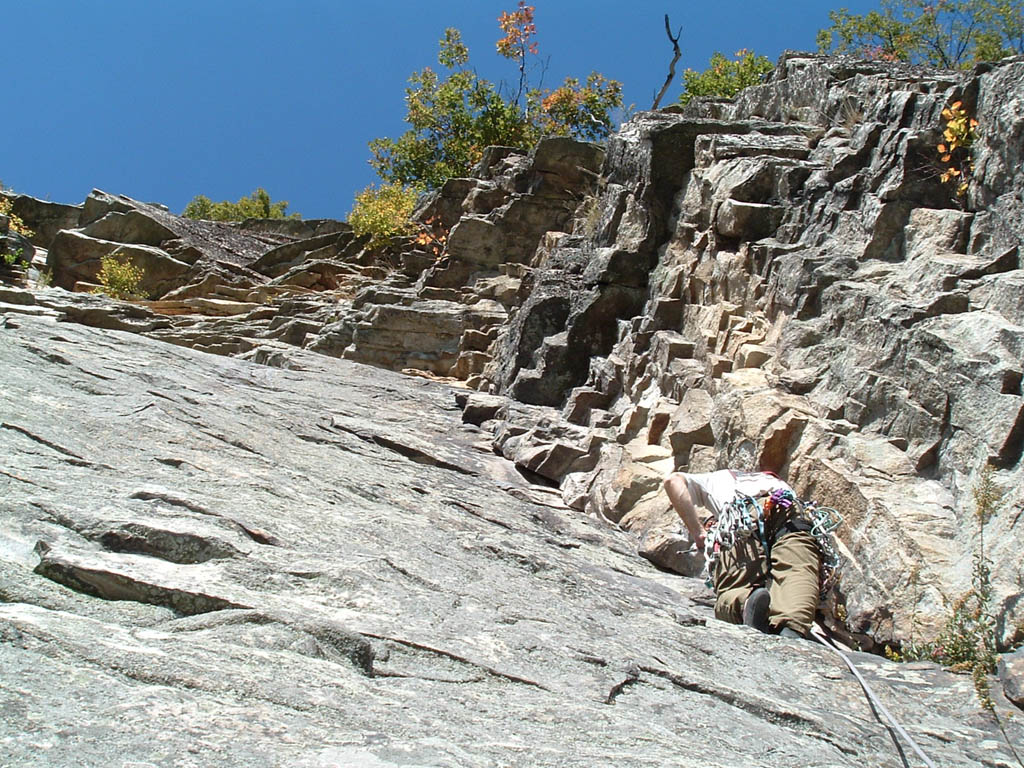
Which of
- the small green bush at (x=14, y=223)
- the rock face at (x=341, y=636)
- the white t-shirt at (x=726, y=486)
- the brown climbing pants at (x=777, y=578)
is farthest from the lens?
the small green bush at (x=14, y=223)

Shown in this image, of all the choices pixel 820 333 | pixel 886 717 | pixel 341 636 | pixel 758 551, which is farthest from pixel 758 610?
pixel 820 333

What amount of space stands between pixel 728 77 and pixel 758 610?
24.4 m

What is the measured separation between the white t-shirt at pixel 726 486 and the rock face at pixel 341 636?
2.36 feet

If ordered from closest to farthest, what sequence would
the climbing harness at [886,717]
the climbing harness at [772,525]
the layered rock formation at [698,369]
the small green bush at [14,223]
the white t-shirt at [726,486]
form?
the climbing harness at [886,717] → the layered rock formation at [698,369] → the climbing harness at [772,525] → the white t-shirt at [726,486] → the small green bush at [14,223]

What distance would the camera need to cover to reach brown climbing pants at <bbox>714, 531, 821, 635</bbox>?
5980 millimetres

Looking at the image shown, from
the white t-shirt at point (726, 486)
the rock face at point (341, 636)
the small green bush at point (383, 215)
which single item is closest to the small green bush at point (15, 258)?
the small green bush at point (383, 215)

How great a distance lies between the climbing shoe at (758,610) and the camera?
5992 millimetres

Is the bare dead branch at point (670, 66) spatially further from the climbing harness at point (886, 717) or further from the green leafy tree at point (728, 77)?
the climbing harness at point (886, 717)

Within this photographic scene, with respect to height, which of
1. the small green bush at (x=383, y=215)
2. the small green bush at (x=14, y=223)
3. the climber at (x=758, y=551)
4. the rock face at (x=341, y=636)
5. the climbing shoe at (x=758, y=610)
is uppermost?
the small green bush at (x=383, y=215)

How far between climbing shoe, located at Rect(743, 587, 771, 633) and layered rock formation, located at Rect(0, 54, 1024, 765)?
0.24 m

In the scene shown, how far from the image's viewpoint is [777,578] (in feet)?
20.8

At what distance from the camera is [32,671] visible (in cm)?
330

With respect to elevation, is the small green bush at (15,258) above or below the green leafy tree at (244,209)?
below

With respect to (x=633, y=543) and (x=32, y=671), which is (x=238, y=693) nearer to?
(x=32, y=671)
